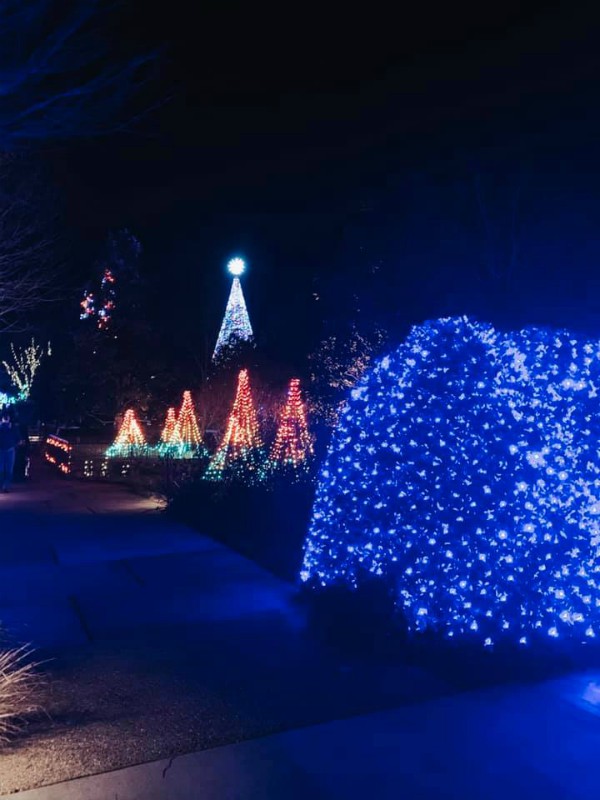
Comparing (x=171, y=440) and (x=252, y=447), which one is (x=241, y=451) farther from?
(x=171, y=440)

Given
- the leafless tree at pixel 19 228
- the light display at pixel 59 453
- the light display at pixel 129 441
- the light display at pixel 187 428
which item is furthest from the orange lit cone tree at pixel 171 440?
the leafless tree at pixel 19 228

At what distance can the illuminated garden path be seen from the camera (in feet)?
14.4

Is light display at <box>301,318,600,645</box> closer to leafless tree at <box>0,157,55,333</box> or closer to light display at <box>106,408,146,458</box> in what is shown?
leafless tree at <box>0,157,55,333</box>

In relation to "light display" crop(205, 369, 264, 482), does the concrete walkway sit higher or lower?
lower

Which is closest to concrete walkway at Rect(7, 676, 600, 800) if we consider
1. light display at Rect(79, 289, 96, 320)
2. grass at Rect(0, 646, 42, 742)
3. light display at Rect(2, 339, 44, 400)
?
grass at Rect(0, 646, 42, 742)

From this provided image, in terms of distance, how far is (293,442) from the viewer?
12719 millimetres

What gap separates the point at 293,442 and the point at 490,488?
729cm

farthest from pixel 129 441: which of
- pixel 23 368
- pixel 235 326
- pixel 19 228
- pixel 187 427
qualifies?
pixel 23 368

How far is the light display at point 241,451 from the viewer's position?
11.9 meters

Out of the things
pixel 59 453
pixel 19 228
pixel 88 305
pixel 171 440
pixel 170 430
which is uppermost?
pixel 88 305

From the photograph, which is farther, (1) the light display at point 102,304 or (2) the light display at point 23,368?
(2) the light display at point 23,368

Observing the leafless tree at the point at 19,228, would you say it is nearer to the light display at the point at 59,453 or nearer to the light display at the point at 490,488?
the light display at the point at 59,453

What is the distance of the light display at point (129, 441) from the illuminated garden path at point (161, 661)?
32.5 ft

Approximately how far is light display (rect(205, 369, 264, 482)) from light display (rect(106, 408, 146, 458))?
501 cm
